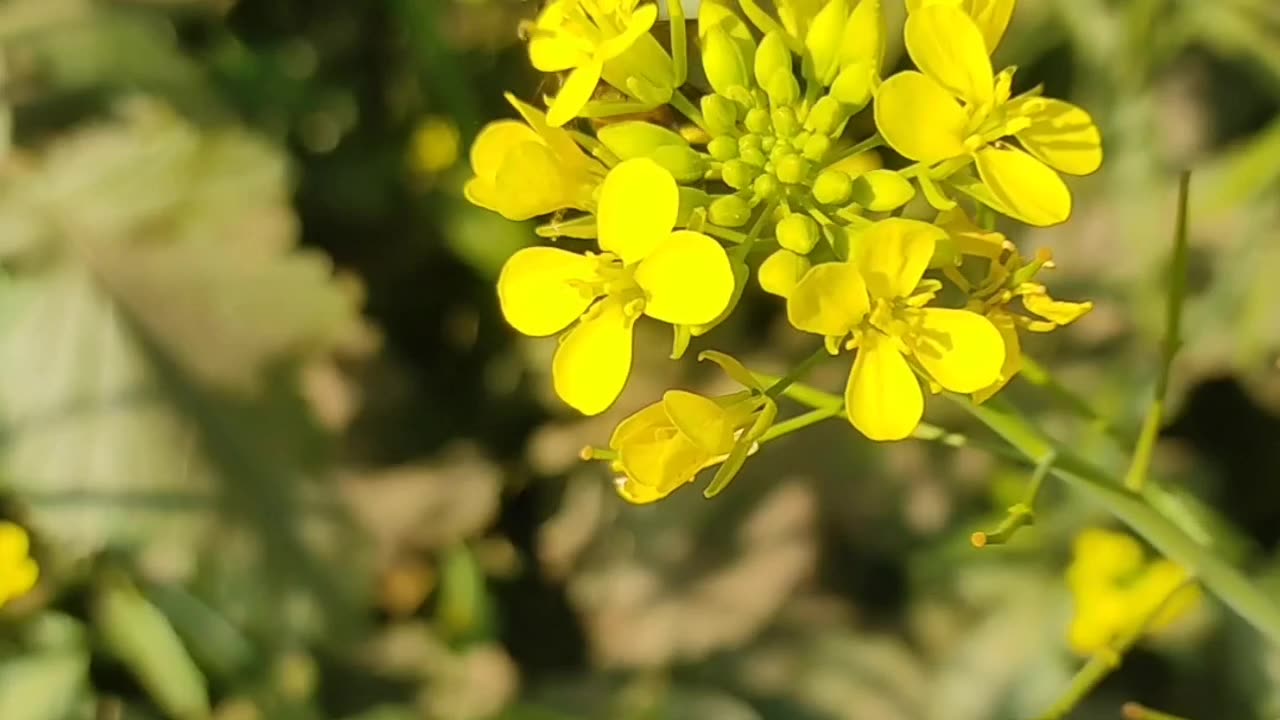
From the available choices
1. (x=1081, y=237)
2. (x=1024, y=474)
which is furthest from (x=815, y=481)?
(x=1081, y=237)

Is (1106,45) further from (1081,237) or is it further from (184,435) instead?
(184,435)

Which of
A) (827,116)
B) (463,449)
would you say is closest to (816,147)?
(827,116)

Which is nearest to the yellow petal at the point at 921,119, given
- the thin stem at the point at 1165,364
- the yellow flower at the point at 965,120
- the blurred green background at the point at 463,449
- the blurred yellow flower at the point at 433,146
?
the yellow flower at the point at 965,120

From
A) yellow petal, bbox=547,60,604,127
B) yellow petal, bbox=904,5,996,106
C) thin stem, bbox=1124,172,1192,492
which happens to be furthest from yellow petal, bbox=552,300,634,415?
thin stem, bbox=1124,172,1192,492

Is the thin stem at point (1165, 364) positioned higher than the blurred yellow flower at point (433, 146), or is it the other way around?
the thin stem at point (1165, 364)

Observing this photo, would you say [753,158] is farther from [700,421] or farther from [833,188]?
[700,421]

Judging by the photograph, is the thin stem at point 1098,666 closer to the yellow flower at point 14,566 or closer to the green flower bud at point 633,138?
the green flower bud at point 633,138
